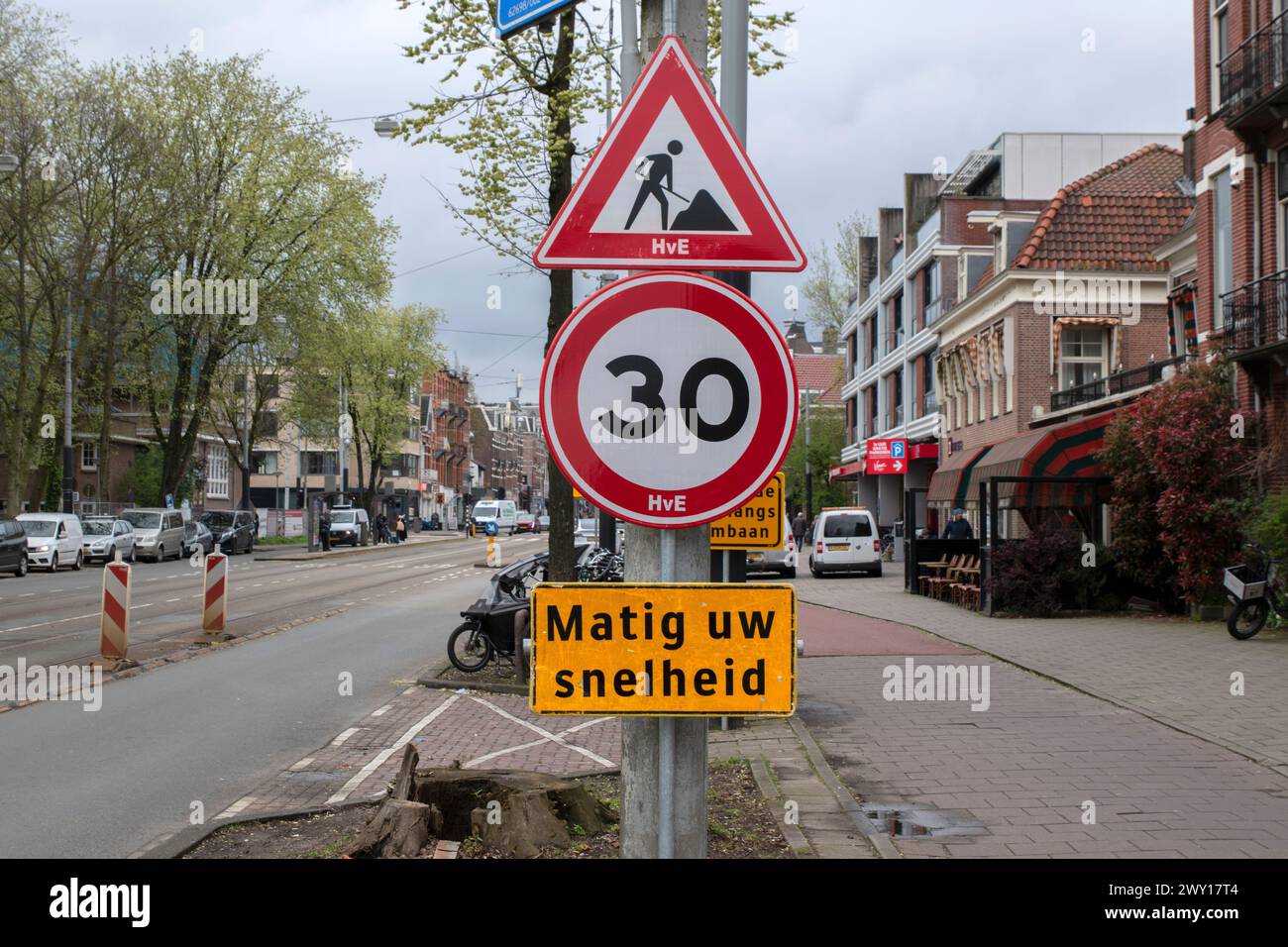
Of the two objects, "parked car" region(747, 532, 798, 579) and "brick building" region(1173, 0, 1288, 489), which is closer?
"brick building" region(1173, 0, 1288, 489)

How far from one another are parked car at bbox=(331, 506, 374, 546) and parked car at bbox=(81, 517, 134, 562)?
19.7 meters

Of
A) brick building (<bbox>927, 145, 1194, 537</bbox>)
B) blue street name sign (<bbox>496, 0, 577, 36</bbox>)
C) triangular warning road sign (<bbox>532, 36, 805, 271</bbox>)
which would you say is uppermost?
brick building (<bbox>927, 145, 1194, 537</bbox>)

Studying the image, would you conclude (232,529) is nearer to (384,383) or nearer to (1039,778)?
(384,383)

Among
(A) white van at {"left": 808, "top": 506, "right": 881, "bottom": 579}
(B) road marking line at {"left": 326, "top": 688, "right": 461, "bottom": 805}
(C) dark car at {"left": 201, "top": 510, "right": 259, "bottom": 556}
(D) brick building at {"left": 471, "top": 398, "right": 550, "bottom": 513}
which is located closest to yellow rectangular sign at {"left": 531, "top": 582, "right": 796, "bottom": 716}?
(B) road marking line at {"left": 326, "top": 688, "right": 461, "bottom": 805}

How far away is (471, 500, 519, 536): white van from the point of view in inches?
3339

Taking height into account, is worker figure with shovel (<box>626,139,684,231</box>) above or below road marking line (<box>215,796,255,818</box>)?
above

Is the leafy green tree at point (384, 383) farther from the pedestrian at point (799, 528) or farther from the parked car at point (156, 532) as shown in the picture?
the pedestrian at point (799, 528)

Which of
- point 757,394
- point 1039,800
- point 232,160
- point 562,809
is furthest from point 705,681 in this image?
point 232,160

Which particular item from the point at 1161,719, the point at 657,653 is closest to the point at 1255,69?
the point at 1161,719

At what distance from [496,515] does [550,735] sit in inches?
3021

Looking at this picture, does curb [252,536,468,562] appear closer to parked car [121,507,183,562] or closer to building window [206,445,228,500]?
parked car [121,507,183,562]

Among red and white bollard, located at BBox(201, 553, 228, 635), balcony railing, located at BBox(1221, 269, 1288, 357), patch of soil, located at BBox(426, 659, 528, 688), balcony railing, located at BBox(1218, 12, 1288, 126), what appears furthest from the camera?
balcony railing, located at BBox(1221, 269, 1288, 357)

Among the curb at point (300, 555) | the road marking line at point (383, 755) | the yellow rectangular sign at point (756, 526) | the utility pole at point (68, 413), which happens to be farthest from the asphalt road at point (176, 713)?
the curb at point (300, 555)
